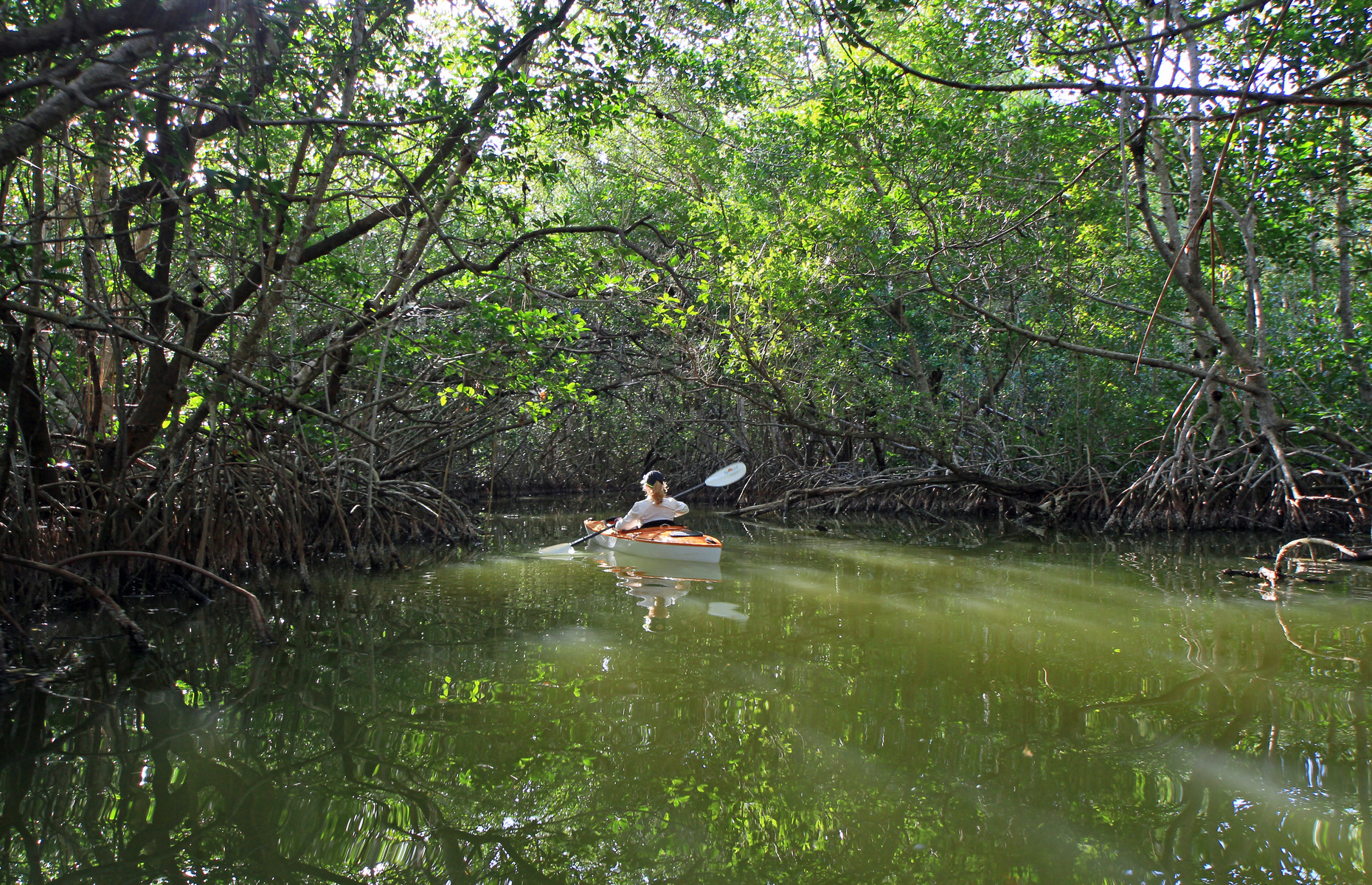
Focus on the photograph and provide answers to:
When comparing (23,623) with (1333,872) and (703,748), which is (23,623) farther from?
(1333,872)

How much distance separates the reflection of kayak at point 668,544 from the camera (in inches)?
270

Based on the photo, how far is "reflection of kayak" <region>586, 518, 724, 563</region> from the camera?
686cm

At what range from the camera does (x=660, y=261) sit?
927 centimetres

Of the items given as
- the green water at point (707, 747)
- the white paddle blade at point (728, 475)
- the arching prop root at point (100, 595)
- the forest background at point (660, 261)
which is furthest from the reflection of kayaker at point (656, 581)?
the arching prop root at point (100, 595)

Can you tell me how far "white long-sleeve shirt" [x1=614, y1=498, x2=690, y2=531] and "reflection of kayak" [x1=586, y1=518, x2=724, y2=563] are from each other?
8 centimetres

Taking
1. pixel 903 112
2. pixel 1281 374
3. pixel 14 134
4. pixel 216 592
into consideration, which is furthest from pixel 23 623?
pixel 1281 374

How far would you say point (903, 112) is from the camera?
26.8 feet

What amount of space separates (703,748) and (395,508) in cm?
554

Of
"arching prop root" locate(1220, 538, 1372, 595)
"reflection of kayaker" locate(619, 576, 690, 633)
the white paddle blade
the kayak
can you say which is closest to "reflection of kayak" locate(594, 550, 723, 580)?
the kayak

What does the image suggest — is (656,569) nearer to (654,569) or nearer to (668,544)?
(654,569)

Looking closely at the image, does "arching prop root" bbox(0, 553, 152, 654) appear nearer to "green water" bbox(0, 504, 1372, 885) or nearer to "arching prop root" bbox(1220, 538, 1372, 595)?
"green water" bbox(0, 504, 1372, 885)

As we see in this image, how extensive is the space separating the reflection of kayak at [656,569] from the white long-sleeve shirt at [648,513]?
294 millimetres

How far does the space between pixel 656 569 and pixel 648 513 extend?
109 centimetres

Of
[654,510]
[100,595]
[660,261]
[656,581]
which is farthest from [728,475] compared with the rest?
[100,595]
